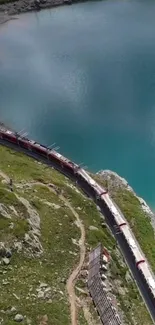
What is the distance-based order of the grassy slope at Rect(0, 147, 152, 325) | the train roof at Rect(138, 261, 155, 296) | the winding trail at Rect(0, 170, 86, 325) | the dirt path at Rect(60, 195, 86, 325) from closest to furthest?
the grassy slope at Rect(0, 147, 152, 325) < the dirt path at Rect(60, 195, 86, 325) < the winding trail at Rect(0, 170, 86, 325) < the train roof at Rect(138, 261, 155, 296)

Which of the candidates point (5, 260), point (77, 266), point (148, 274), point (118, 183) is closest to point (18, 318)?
point (5, 260)

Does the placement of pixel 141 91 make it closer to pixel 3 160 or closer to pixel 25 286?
pixel 3 160

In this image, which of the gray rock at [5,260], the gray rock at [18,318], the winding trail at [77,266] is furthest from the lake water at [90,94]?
the gray rock at [18,318]

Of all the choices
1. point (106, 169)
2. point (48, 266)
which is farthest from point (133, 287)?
point (106, 169)

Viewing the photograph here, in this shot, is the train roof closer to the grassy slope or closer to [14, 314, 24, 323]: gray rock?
the grassy slope

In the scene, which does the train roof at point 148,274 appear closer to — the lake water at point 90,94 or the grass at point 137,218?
the grass at point 137,218

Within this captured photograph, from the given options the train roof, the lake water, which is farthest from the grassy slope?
the lake water
